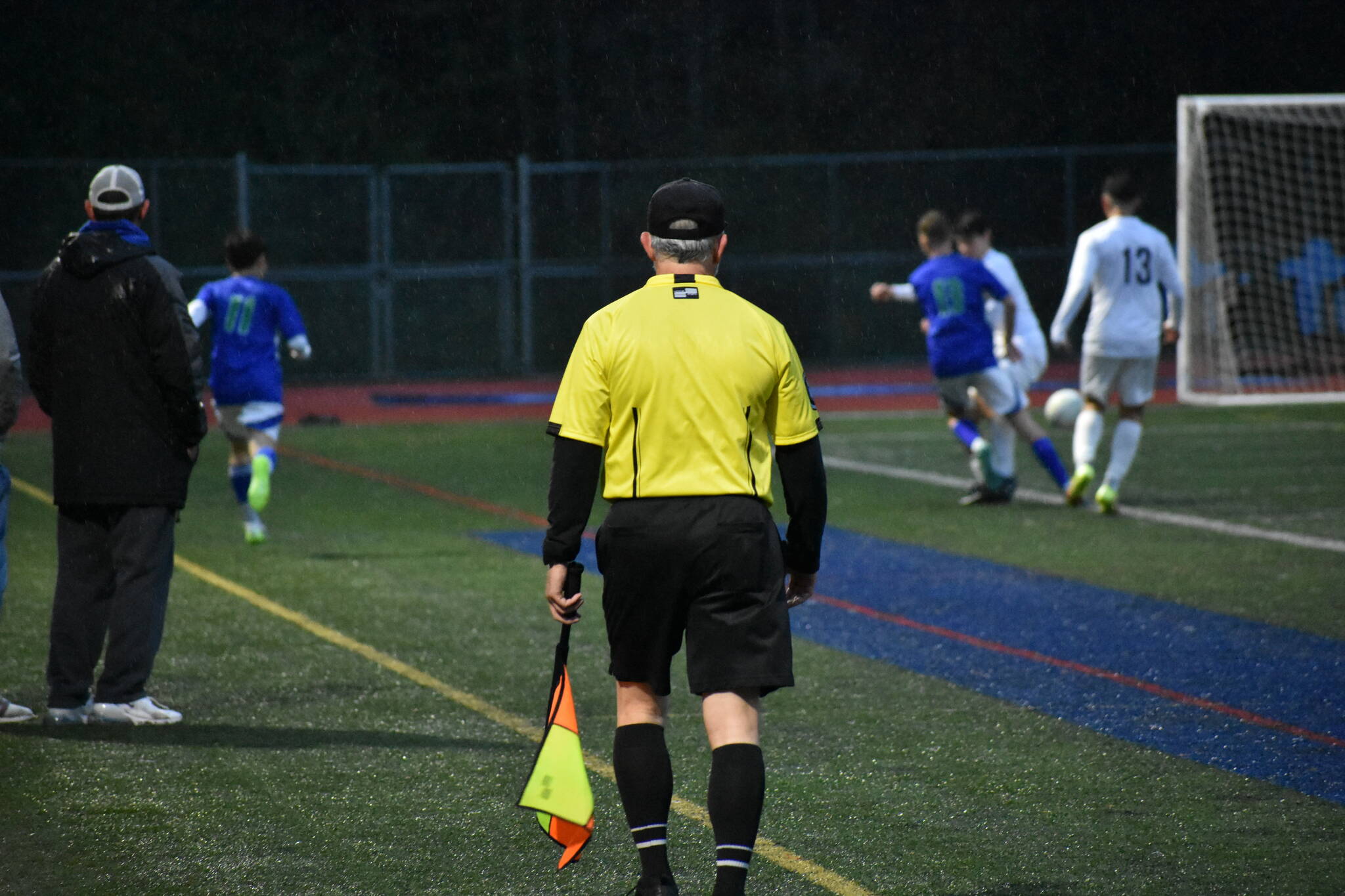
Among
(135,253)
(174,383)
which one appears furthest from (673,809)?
(135,253)

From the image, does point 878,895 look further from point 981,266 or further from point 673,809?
point 981,266

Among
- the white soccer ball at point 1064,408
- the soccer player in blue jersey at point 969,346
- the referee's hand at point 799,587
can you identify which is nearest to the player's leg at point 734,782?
the referee's hand at point 799,587

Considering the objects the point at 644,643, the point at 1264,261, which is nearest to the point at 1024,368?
Answer: the point at 644,643

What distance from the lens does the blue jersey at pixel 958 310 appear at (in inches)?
489

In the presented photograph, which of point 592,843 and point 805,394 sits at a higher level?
point 805,394

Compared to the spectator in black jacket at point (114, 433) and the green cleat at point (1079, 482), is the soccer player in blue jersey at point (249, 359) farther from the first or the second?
the green cleat at point (1079, 482)

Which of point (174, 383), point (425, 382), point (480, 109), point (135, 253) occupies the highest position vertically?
point (480, 109)

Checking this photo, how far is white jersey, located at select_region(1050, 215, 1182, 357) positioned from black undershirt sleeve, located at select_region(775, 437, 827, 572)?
8.12 metres

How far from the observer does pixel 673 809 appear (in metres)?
5.54

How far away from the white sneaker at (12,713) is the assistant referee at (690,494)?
3145 millimetres

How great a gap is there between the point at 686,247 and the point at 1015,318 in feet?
30.1

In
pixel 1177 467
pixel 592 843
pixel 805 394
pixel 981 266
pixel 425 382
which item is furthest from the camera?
pixel 425 382

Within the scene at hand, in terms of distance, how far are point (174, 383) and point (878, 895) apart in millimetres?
3260

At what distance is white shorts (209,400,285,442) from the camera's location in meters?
11.2
